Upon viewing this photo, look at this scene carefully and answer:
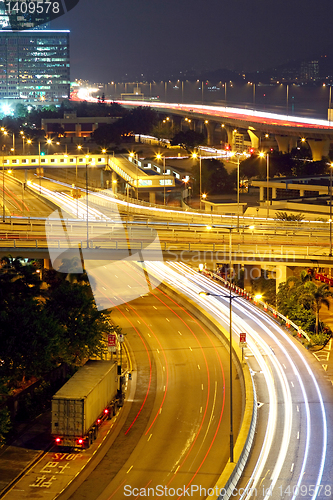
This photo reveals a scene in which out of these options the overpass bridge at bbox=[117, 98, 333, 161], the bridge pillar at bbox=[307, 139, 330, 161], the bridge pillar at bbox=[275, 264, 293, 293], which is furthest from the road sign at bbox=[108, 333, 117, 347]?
the bridge pillar at bbox=[307, 139, 330, 161]

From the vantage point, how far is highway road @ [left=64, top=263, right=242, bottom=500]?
72.5 feet

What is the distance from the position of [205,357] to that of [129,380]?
4.51 meters

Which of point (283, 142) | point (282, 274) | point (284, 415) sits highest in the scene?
point (283, 142)

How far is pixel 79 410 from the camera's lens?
77.5 feet

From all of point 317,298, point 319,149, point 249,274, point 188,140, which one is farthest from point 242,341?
point 188,140

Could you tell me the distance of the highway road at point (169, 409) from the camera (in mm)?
22109

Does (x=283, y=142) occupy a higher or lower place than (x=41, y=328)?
higher

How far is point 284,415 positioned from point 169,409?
4749mm

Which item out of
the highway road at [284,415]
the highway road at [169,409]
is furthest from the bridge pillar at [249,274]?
the highway road at [284,415]

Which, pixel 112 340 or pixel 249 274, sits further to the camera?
pixel 249 274

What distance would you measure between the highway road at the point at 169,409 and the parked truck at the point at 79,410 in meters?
1.13

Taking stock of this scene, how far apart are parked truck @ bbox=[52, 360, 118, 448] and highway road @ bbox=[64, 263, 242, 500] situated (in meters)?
1.13

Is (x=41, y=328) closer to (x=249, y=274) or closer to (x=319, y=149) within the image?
(x=249, y=274)

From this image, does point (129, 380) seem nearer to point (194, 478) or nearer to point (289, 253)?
point (194, 478)
